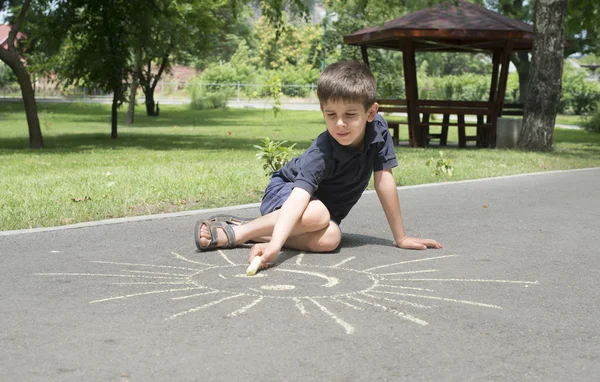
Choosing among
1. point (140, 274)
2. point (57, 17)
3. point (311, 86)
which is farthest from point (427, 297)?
point (311, 86)

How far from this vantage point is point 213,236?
16.9 ft

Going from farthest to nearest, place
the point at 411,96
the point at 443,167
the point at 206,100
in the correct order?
1. the point at 206,100
2. the point at 411,96
3. the point at 443,167

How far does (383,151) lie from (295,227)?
0.75m

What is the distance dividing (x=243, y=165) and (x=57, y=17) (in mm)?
9604

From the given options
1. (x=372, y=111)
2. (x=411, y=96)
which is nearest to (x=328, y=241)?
(x=372, y=111)

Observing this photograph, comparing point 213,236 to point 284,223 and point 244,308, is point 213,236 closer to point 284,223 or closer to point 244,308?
point 284,223

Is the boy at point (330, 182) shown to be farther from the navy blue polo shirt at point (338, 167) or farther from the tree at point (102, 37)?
the tree at point (102, 37)

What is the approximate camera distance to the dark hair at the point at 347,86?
15.6 feet

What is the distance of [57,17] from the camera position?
18609 mm

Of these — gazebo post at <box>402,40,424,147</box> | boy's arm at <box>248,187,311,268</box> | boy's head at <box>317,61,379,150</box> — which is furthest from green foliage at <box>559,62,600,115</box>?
boy's arm at <box>248,187,311,268</box>

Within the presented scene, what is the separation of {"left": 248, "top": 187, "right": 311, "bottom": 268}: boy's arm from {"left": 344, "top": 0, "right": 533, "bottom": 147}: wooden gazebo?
1256 cm

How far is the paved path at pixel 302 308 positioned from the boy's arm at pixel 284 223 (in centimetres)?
12

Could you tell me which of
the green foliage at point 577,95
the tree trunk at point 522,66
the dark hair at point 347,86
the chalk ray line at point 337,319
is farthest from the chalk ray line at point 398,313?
the green foliage at point 577,95

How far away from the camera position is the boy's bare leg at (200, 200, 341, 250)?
498cm
